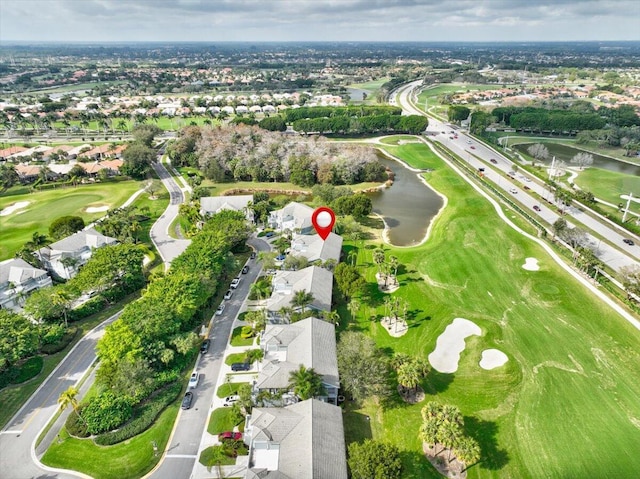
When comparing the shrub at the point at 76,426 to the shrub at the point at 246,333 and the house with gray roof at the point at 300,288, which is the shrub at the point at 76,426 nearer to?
the shrub at the point at 246,333

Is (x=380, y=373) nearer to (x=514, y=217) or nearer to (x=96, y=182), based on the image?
(x=514, y=217)

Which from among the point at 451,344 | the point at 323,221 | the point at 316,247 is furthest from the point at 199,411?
the point at 323,221

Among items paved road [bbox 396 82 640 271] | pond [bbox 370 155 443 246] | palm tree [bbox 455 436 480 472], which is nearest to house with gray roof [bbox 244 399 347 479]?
palm tree [bbox 455 436 480 472]

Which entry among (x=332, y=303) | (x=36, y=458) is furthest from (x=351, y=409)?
(x=36, y=458)

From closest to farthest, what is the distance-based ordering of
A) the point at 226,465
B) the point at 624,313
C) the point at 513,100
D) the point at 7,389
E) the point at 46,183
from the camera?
1. the point at 226,465
2. the point at 7,389
3. the point at 624,313
4. the point at 46,183
5. the point at 513,100

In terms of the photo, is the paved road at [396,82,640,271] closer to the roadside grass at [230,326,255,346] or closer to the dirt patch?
the dirt patch
